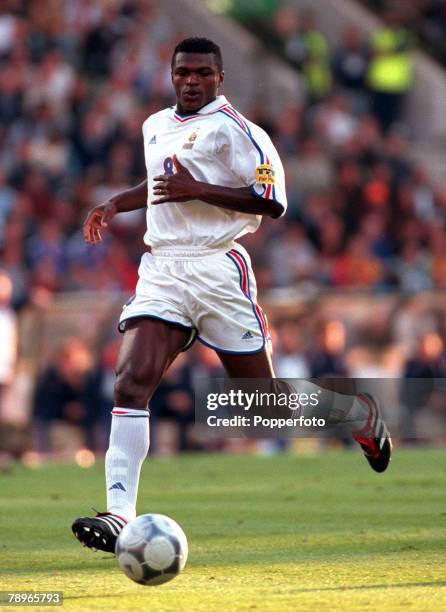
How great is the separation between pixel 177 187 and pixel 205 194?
148mm

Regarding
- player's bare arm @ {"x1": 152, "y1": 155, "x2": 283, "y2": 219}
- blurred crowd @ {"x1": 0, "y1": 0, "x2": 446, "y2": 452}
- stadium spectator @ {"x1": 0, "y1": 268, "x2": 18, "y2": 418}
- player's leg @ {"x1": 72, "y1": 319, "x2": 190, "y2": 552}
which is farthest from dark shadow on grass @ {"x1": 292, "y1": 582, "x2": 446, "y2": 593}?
blurred crowd @ {"x1": 0, "y1": 0, "x2": 446, "y2": 452}

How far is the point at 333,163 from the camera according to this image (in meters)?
23.0

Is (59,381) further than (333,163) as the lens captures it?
No

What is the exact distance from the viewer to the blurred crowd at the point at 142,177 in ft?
60.0

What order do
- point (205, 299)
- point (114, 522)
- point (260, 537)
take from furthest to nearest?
1. point (260, 537)
2. point (205, 299)
3. point (114, 522)

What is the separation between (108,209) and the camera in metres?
8.44

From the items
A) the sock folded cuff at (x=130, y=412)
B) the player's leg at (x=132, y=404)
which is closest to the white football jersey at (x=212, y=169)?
the player's leg at (x=132, y=404)

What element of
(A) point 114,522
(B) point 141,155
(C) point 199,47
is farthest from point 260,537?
(B) point 141,155

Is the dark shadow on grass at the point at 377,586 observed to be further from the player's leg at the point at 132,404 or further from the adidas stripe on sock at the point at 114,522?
the player's leg at the point at 132,404

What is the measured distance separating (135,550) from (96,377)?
37.7 feet

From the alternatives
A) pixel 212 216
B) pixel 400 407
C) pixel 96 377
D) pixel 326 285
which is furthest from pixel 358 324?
pixel 212 216

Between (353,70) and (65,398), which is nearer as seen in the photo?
(65,398)

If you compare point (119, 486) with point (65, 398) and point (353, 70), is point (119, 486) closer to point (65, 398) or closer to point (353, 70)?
point (65, 398)

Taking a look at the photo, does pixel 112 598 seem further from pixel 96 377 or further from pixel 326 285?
pixel 326 285
